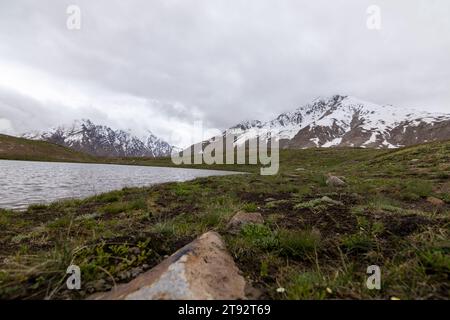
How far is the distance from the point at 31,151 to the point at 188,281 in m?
217

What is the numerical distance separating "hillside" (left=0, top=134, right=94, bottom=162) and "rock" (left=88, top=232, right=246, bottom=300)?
19288 centimetres

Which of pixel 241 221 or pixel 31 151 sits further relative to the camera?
pixel 31 151

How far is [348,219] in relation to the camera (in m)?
7.43

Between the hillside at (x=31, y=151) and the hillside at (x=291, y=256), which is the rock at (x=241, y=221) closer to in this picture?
the hillside at (x=291, y=256)

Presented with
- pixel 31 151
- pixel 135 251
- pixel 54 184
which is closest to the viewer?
pixel 135 251

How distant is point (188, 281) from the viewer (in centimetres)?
310

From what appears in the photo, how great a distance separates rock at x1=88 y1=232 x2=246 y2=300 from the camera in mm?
2904

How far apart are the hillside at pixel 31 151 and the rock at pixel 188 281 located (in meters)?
193

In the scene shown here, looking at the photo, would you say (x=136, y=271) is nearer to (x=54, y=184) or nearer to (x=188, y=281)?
(x=188, y=281)

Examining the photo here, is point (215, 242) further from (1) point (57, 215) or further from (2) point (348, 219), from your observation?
(1) point (57, 215)

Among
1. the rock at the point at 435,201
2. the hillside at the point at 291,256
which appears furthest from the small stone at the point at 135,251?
the rock at the point at 435,201

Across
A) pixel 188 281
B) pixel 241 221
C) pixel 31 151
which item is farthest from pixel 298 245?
pixel 31 151
